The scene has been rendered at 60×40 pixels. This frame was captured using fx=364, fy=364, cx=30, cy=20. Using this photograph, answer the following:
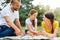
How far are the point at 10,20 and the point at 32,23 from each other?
1.37 feet

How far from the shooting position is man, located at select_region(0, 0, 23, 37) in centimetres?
677

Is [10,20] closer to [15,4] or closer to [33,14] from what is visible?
[15,4]

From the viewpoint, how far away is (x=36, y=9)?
267 inches

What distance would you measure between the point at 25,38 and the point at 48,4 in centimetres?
77

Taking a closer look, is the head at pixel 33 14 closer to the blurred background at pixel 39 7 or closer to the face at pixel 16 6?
the blurred background at pixel 39 7

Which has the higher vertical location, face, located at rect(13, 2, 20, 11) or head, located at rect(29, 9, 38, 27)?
face, located at rect(13, 2, 20, 11)

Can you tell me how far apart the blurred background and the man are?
0.25 ft

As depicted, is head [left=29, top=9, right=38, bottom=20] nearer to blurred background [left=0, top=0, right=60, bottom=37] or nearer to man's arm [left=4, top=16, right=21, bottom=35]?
blurred background [left=0, top=0, right=60, bottom=37]

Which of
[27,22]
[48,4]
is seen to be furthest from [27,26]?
[48,4]

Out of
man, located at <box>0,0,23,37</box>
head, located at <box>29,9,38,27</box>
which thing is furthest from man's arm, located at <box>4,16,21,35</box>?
Answer: head, located at <box>29,9,38,27</box>

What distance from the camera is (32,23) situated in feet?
22.4

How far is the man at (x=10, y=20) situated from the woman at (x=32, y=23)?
14 centimetres

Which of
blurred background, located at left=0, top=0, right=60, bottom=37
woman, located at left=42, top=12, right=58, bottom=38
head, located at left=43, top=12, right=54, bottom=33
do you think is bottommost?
woman, located at left=42, top=12, right=58, bottom=38

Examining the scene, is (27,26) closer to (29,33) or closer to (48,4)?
(29,33)
